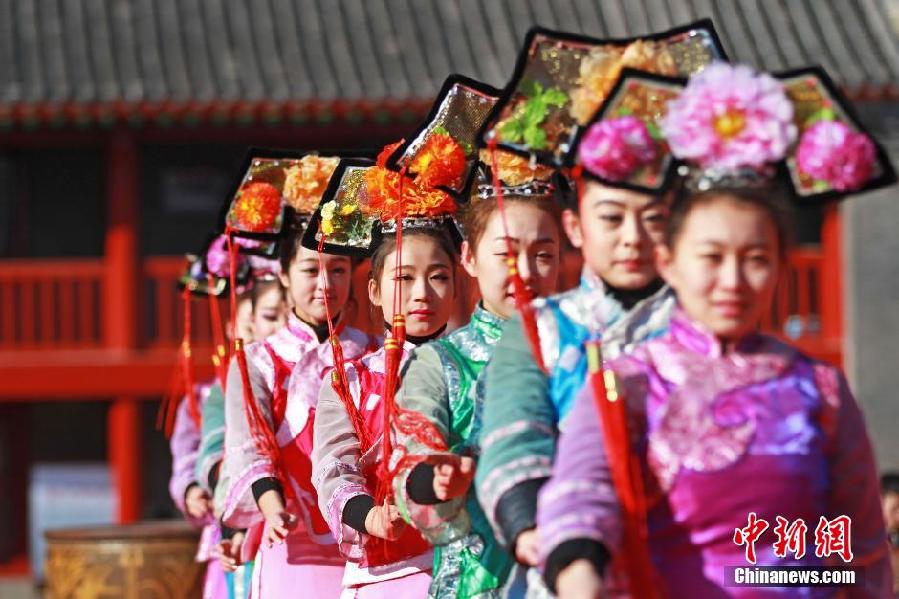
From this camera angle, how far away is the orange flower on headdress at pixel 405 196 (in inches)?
198

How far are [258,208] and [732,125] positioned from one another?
2898 millimetres

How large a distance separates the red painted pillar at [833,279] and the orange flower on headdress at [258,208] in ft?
41.5

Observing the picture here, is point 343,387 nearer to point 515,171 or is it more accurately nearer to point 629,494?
point 515,171

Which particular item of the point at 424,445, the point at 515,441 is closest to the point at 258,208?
the point at 424,445

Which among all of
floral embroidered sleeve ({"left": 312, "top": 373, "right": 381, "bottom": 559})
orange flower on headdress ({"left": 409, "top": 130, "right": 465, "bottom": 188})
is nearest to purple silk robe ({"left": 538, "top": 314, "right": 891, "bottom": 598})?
orange flower on headdress ({"left": 409, "top": 130, "right": 465, "bottom": 188})

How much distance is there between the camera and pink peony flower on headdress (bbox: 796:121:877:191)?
11.2 feet

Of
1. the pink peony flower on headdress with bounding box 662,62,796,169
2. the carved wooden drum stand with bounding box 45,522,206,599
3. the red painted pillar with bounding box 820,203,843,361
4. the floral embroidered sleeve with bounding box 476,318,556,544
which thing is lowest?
the floral embroidered sleeve with bounding box 476,318,556,544

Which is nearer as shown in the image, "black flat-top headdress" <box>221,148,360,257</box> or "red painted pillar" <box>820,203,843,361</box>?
"black flat-top headdress" <box>221,148,360,257</box>

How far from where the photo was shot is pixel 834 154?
3406 millimetres

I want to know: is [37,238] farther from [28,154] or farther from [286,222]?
[286,222]

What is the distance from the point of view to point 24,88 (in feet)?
55.7

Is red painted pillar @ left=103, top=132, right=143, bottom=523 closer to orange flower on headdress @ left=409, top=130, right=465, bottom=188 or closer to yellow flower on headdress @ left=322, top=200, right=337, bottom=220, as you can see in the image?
yellow flower on headdress @ left=322, top=200, right=337, bottom=220

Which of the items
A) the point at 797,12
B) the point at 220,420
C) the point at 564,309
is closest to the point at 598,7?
the point at 797,12

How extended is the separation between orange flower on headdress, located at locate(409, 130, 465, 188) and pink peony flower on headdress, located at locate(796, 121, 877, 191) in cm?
132
